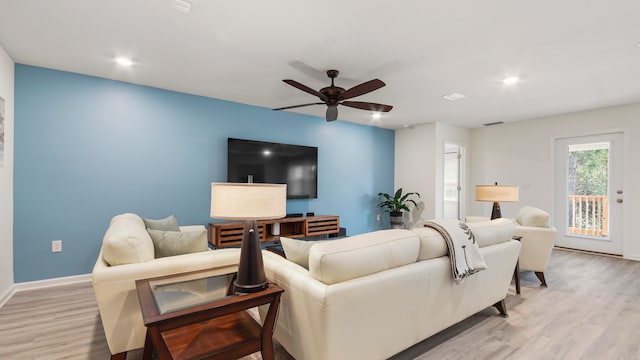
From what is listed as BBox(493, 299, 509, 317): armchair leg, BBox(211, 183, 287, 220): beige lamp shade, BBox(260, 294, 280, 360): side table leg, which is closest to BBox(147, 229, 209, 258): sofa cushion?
BBox(211, 183, 287, 220): beige lamp shade

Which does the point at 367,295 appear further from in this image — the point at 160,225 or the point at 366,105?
the point at 366,105

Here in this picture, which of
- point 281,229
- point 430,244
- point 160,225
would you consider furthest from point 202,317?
point 281,229

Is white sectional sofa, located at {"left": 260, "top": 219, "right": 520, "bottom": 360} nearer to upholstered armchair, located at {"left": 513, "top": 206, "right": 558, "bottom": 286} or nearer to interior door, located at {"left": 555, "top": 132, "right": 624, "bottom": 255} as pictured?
upholstered armchair, located at {"left": 513, "top": 206, "right": 558, "bottom": 286}

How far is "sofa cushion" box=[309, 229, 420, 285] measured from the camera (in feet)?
4.93

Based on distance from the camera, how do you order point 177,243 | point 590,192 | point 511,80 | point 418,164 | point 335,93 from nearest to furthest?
1. point 177,243
2. point 335,93
3. point 511,80
4. point 590,192
5. point 418,164

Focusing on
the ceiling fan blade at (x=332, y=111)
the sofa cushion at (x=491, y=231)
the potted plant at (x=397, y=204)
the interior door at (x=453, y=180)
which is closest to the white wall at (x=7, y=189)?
the ceiling fan blade at (x=332, y=111)

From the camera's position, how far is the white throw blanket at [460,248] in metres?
1.98

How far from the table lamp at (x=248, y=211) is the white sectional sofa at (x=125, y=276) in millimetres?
454

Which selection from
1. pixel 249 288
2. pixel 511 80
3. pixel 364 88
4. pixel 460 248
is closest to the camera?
pixel 249 288

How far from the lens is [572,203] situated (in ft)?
17.3

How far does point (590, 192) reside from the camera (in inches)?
199

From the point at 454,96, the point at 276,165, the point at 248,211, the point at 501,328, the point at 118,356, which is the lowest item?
the point at 501,328

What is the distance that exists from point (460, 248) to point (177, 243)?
6.34ft

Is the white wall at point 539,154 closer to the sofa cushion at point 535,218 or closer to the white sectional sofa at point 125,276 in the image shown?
the sofa cushion at point 535,218
